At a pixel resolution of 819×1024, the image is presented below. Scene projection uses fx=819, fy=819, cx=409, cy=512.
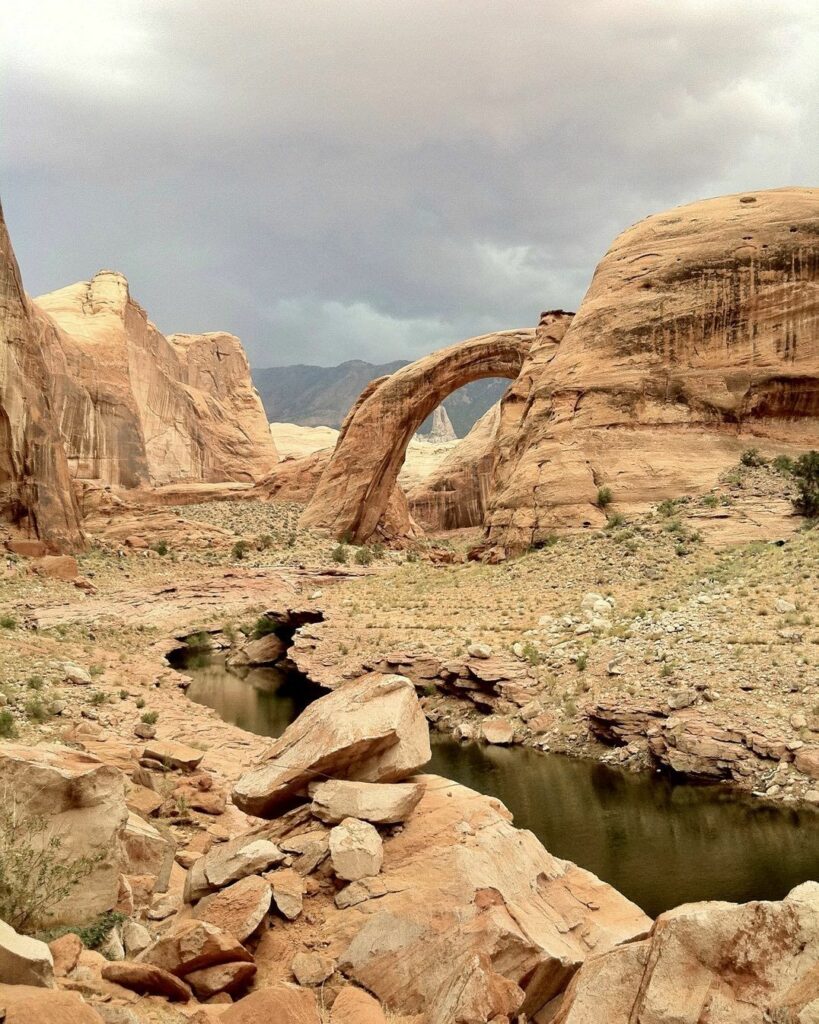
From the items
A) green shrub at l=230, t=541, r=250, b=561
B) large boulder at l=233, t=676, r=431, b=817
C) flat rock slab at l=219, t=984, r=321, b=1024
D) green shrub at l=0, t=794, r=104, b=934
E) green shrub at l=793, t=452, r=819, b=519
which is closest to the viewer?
flat rock slab at l=219, t=984, r=321, b=1024

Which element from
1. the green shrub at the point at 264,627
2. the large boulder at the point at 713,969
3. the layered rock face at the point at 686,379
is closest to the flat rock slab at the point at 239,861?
the large boulder at the point at 713,969

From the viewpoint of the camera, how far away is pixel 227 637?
79.0 ft

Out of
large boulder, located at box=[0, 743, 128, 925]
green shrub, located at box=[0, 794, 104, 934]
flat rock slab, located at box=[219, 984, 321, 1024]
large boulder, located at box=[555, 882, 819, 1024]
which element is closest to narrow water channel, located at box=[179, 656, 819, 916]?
flat rock slab, located at box=[219, 984, 321, 1024]

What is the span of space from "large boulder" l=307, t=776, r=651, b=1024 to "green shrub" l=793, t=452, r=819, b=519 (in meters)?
16.8

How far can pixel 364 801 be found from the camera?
662cm

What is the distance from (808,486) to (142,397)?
135 ft

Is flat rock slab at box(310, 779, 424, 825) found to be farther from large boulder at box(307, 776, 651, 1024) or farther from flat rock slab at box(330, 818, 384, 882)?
flat rock slab at box(330, 818, 384, 882)

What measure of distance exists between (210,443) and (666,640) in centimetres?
4768

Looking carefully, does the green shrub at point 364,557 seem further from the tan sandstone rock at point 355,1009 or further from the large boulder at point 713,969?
the large boulder at point 713,969

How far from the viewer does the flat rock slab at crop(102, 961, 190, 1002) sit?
4.33m

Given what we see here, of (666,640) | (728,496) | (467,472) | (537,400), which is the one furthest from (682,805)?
(467,472)

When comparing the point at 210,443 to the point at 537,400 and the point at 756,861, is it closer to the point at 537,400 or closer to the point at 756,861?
the point at 537,400

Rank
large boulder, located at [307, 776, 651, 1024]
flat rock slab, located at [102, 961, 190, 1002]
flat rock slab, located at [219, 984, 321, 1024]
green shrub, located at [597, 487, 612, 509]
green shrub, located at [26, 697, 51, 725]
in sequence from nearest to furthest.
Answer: flat rock slab, located at [219, 984, 321, 1024]
flat rock slab, located at [102, 961, 190, 1002]
large boulder, located at [307, 776, 651, 1024]
green shrub, located at [26, 697, 51, 725]
green shrub, located at [597, 487, 612, 509]

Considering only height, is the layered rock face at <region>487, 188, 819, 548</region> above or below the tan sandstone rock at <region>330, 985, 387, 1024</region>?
above
